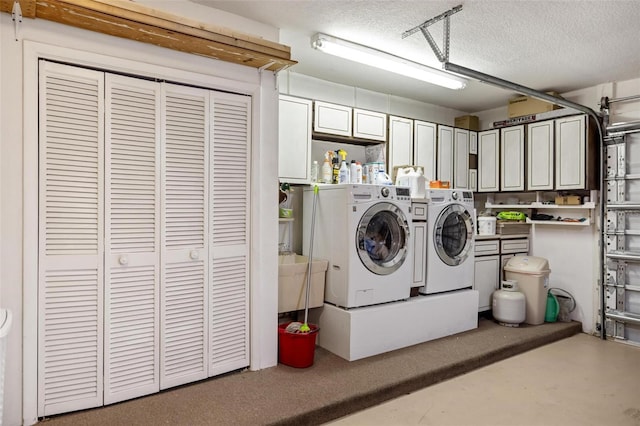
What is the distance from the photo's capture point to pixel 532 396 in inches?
119

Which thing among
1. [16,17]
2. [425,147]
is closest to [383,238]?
[425,147]

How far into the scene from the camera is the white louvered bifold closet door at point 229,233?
9.66 ft

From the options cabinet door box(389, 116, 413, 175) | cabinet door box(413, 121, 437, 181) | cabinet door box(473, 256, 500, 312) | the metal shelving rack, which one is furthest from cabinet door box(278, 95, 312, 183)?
the metal shelving rack

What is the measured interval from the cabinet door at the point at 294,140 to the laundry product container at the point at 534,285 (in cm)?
266

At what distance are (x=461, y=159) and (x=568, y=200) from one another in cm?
132

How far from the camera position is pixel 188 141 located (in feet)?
9.28

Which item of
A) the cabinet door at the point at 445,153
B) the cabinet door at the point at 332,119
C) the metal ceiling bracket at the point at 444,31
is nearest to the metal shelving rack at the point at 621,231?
the cabinet door at the point at 445,153

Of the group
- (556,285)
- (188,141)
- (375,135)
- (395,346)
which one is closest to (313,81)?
(375,135)

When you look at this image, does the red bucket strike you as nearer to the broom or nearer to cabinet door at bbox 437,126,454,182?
the broom

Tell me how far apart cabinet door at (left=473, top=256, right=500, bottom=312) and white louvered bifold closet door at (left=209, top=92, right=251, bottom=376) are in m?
2.75

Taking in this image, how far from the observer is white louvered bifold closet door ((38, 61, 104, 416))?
2.36m

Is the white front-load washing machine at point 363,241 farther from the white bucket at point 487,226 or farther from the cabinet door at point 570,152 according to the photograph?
the cabinet door at point 570,152

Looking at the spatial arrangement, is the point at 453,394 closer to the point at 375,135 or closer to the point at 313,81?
the point at 375,135

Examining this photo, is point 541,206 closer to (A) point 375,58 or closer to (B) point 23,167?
(A) point 375,58
